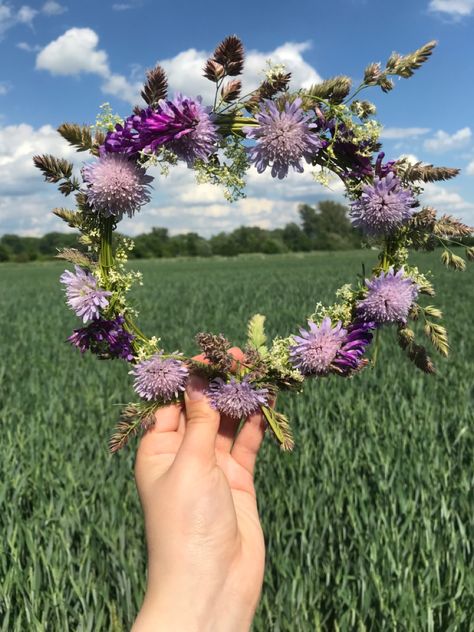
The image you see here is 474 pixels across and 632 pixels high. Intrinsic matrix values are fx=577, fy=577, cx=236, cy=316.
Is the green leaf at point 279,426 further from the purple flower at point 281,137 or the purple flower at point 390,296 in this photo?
the purple flower at point 281,137

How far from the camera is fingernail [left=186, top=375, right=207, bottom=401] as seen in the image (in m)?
1.62

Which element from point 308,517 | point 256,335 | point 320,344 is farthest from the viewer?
point 308,517

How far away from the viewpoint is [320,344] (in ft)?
5.15

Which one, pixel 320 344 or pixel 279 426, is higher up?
pixel 320 344

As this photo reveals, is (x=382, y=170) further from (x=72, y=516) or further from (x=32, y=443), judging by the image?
(x=32, y=443)

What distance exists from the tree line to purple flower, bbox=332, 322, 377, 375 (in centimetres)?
6102

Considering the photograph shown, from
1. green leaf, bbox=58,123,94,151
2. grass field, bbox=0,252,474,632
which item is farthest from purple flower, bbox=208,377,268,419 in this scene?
grass field, bbox=0,252,474,632

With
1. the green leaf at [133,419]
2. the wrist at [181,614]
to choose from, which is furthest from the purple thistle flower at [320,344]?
the wrist at [181,614]

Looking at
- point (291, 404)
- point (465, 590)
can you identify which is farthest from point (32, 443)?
point (465, 590)

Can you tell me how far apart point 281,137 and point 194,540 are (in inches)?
42.4

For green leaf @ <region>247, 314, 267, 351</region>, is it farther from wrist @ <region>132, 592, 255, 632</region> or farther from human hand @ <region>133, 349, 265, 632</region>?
wrist @ <region>132, 592, 255, 632</region>

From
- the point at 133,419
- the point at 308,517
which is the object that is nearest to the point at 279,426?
the point at 133,419

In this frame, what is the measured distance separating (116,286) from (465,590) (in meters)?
2.19

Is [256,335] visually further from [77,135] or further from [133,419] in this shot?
[77,135]
